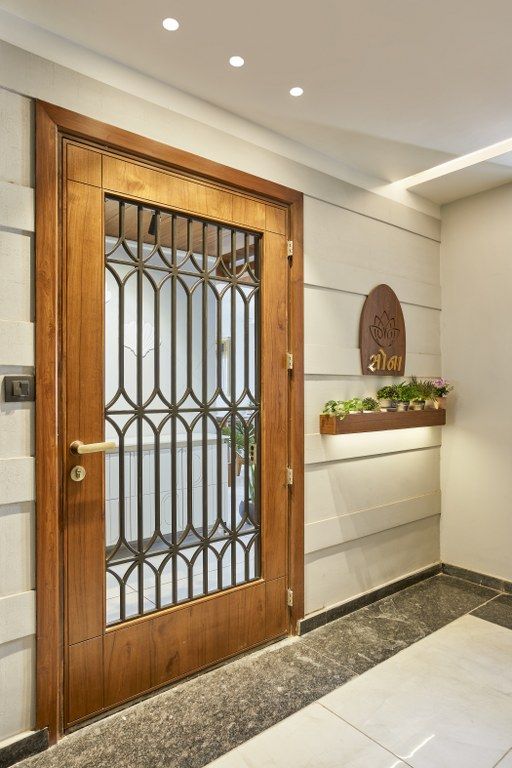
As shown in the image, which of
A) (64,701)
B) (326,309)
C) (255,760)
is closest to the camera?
(255,760)

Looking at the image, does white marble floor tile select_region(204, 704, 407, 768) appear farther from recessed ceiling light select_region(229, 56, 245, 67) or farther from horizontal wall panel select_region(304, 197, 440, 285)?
recessed ceiling light select_region(229, 56, 245, 67)

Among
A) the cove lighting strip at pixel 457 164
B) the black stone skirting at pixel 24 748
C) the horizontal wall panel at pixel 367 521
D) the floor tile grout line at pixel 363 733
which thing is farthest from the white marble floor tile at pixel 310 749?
the cove lighting strip at pixel 457 164

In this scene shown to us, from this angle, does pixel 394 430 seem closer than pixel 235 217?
No

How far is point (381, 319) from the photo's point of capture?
116 inches

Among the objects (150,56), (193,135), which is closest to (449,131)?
(193,135)

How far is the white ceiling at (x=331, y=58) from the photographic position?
65.9 inches

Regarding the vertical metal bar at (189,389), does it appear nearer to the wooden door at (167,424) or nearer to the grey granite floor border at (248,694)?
the wooden door at (167,424)

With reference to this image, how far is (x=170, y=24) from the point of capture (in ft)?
5.65

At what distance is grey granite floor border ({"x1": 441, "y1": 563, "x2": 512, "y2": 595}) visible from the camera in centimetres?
303

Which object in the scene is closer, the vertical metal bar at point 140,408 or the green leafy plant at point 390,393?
the vertical metal bar at point 140,408

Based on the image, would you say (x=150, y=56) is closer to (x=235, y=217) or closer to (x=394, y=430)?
(x=235, y=217)

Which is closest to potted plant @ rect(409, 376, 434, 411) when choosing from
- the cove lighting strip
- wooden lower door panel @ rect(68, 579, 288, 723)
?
the cove lighting strip

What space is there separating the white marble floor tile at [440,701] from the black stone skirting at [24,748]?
1060 millimetres

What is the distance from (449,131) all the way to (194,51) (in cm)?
134
